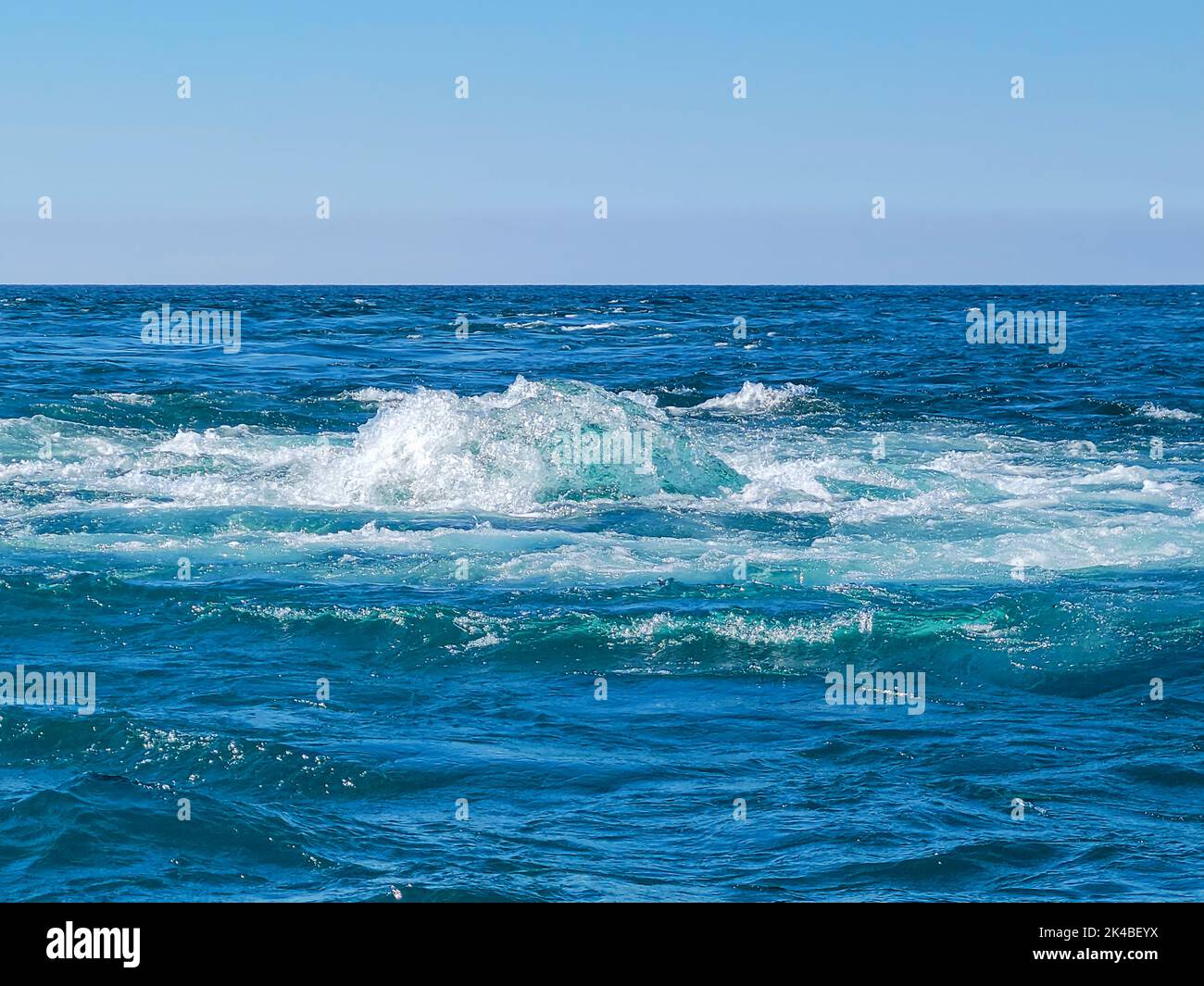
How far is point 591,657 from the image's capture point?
31.8ft

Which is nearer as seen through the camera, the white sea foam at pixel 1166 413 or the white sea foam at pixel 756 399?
the white sea foam at pixel 1166 413

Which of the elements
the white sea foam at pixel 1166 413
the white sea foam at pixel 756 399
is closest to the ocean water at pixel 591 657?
the white sea foam at pixel 1166 413

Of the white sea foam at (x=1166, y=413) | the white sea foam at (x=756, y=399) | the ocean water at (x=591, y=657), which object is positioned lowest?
the ocean water at (x=591, y=657)

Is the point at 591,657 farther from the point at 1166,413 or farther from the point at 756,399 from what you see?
the point at 1166,413

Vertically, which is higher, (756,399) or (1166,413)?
(756,399)

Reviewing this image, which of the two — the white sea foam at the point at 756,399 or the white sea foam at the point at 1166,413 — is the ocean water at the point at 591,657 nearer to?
the white sea foam at the point at 1166,413

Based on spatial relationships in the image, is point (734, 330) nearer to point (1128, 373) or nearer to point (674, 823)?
point (1128, 373)

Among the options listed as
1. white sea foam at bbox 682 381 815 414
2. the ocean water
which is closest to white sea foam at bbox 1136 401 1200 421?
the ocean water

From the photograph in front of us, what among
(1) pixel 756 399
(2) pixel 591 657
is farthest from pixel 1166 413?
(2) pixel 591 657

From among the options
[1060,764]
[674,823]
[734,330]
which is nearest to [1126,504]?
[1060,764]

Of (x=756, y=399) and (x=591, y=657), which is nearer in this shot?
(x=591, y=657)

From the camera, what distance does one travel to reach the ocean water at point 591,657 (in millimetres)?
6340

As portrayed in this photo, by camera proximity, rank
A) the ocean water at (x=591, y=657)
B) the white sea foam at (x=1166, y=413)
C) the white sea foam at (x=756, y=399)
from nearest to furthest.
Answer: the ocean water at (x=591, y=657) → the white sea foam at (x=1166, y=413) → the white sea foam at (x=756, y=399)

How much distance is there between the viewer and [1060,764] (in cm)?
750
